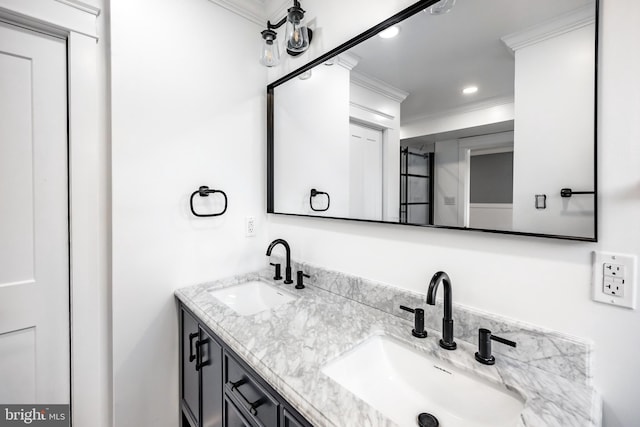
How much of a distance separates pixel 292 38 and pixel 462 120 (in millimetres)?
979

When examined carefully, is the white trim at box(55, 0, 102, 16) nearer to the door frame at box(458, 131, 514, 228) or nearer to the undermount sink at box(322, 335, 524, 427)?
the door frame at box(458, 131, 514, 228)

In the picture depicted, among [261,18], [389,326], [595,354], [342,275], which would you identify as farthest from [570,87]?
[261,18]

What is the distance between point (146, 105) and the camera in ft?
4.58

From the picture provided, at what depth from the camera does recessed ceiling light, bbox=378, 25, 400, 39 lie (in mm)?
1146

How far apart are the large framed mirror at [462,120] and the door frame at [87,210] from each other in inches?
39.6

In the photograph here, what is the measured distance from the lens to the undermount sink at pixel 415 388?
0.76 metres

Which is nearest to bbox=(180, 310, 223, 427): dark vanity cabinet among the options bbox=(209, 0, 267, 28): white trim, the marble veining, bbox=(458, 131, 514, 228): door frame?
the marble veining

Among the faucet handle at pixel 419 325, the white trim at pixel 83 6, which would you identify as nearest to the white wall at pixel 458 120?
the faucet handle at pixel 419 325

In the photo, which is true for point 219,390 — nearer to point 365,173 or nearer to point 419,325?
point 419,325

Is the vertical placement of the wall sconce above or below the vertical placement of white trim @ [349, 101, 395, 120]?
above

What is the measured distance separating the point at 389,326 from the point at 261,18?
2017mm

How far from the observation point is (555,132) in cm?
78

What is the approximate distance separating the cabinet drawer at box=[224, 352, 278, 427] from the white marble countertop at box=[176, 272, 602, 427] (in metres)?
0.07

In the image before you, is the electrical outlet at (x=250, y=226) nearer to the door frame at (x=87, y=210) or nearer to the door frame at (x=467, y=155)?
the door frame at (x=87, y=210)
